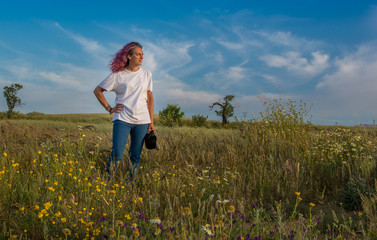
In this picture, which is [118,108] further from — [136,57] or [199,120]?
[199,120]

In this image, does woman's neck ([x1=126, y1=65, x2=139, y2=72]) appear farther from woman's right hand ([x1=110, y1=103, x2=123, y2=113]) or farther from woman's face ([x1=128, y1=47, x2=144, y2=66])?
woman's right hand ([x1=110, y1=103, x2=123, y2=113])

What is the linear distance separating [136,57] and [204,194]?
2.31 m

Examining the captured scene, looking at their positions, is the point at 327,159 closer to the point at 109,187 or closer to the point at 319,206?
the point at 319,206

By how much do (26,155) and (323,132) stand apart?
22.4 feet

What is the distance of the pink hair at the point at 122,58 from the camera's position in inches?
184

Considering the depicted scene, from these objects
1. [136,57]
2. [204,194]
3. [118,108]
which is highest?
[136,57]

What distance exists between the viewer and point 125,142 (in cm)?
449

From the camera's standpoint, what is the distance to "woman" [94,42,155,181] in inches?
174

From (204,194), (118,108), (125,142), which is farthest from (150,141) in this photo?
(204,194)

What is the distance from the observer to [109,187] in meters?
3.88

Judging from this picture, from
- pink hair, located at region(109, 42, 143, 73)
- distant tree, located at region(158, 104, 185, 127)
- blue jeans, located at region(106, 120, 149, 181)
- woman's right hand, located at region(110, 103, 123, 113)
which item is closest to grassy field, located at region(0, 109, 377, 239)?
blue jeans, located at region(106, 120, 149, 181)

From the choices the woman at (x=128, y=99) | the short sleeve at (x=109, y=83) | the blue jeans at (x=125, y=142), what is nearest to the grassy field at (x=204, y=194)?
the blue jeans at (x=125, y=142)

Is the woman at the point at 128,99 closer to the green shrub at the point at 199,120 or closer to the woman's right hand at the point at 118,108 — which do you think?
the woman's right hand at the point at 118,108

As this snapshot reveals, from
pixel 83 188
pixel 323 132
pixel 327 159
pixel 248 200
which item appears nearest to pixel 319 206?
pixel 248 200
